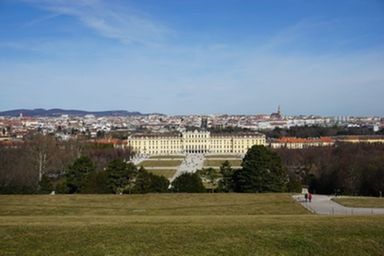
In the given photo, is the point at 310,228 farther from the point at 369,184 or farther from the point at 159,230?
the point at 369,184

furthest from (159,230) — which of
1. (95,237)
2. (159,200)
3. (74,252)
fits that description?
(159,200)

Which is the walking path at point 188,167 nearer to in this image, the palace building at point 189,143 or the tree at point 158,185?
the tree at point 158,185

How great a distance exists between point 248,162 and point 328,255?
17243mm

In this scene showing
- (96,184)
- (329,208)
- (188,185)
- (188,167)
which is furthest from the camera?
(188,167)

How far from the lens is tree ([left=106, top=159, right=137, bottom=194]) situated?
24.1 m

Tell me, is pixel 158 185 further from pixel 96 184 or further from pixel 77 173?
pixel 77 173

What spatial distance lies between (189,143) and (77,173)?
2566 inches

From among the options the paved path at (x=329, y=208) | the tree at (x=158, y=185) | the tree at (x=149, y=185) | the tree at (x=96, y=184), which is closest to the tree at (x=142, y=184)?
the tree at (x=149, y=185)

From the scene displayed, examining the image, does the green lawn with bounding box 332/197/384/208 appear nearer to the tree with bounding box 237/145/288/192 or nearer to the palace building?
the tree with bounding box 237/145/288/192

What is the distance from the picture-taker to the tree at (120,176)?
24.1m

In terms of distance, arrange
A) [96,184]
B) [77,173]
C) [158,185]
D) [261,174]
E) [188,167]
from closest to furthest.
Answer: [96,184] → [158,185] → [261,174] → [77,173] → [188,167]

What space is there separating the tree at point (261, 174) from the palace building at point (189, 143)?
62.1 metres

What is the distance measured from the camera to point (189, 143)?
8975 cm

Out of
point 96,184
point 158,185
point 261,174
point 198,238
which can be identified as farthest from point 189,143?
point 198,238
